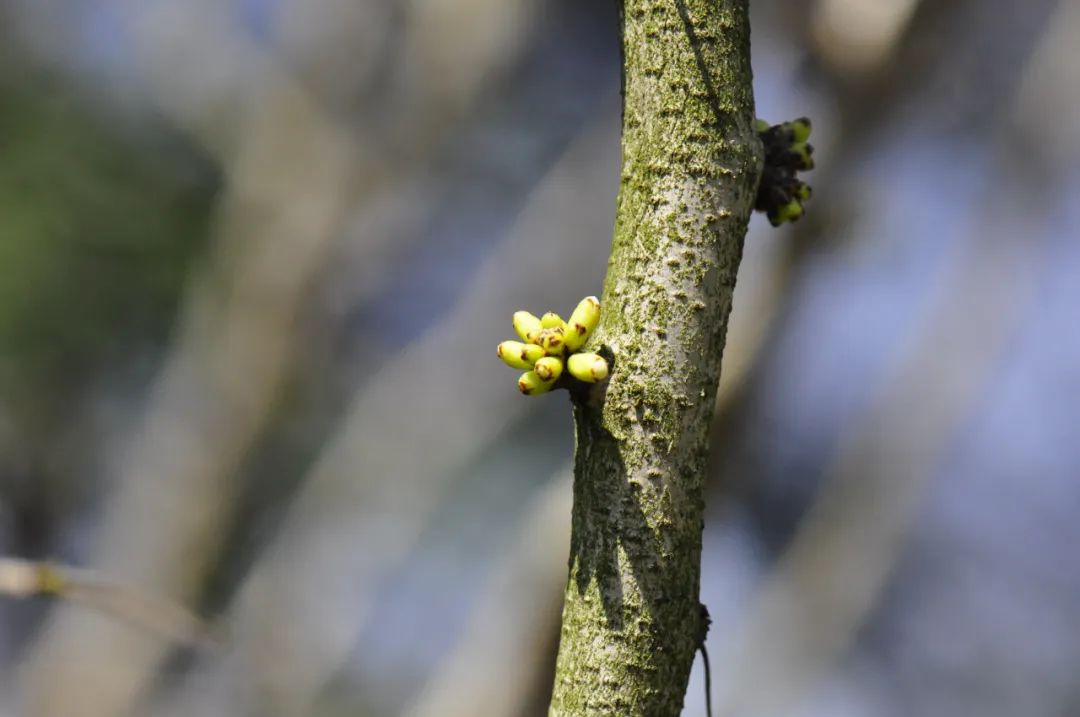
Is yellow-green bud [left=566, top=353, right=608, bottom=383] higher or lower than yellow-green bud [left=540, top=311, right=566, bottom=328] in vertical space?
lower

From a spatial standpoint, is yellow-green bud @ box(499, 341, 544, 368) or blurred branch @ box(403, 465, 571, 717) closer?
yellow-green bud @ box(499, 341, 544, 368)

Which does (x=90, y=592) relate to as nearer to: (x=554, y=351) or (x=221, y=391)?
(x=554, y=351)

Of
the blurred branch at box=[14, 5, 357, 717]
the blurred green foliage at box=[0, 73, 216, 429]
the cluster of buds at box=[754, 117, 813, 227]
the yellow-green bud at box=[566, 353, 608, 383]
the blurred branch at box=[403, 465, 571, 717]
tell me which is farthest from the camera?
the blurred green foliage at box=[0, 73, 216, 429]

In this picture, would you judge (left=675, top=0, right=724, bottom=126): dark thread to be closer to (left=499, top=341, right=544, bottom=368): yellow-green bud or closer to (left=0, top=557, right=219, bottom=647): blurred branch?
(left=499, top=341, right=544, bottom=368): yellow-green bud

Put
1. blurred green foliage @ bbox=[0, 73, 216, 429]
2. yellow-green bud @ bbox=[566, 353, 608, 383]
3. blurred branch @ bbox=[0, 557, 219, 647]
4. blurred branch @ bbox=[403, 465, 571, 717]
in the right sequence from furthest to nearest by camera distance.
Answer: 1. blurred green foliage @ bbox=[0, 73, 216, 429]
2. blurred branch @ bbox=[403, 465, 571, 717]
3. yellow-green bud @ bbox=[566, 353, 608, 383]
4. blurred branch @ bbox=[0, 557, 219, 647]

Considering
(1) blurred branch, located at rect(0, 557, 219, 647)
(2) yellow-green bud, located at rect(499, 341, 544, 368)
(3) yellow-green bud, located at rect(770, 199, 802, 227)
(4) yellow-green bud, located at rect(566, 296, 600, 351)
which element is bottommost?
(1) blurred branch, located at rect(0, 557, 219, 647)

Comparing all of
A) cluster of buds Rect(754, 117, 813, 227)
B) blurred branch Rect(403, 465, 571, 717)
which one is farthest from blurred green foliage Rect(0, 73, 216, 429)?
cluster of buds Rect(754, 117, 813, 227)

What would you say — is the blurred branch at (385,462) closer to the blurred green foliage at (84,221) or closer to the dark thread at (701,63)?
the blurred green foliage at (84,221)
